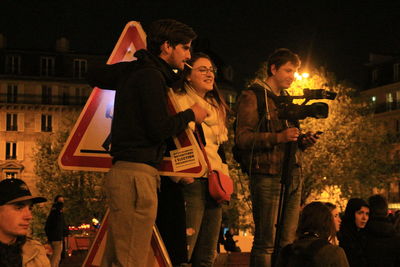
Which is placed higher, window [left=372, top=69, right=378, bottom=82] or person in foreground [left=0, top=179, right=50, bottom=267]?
window [left=372, top=69, right=378, bottom=82]

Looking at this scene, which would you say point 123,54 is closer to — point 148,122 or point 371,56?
point 148,122

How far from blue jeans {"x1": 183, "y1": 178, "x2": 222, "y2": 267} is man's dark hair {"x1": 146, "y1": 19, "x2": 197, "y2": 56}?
1.34m

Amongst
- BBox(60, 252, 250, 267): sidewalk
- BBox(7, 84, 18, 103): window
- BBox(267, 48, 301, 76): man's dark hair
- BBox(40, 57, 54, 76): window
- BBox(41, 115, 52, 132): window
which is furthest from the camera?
BBox(40, 57, 54, 76): window

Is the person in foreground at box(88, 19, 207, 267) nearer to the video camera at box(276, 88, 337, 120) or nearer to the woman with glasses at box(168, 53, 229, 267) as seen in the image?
the woman with glasses at box(168, 53, 229, 267)

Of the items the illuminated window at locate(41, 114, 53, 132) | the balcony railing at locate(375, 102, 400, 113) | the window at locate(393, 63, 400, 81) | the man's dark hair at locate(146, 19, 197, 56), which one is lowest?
the man's dark hair at locate(146, 19, 197, 56)

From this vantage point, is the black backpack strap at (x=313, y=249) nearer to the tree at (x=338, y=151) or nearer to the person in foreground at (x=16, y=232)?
the person in foreground at (x=16, y=232)

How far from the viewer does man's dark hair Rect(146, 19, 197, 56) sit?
260 inches

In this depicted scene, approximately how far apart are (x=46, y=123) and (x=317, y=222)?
337ft

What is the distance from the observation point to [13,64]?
109m

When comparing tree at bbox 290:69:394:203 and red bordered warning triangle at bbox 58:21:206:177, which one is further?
tree at bbox 290:69:394:203

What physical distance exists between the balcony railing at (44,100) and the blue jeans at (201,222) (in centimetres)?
10305

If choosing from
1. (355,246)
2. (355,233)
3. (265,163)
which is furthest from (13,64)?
(265,163)

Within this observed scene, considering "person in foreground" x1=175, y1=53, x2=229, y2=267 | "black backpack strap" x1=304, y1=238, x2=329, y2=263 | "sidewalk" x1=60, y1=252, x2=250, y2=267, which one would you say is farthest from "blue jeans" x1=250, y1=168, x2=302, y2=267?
"sidewalk" x1=60, y1=252, x2=250, y2=267

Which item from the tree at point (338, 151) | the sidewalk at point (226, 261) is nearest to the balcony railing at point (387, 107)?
the tree at point (338, 151)
